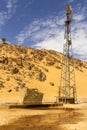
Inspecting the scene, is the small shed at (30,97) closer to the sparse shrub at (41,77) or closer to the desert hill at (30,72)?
the desert hill at (30,72)

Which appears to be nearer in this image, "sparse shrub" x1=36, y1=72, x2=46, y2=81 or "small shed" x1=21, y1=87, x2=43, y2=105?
"small shed" x1=21, y1=87, x2=43, y2=105

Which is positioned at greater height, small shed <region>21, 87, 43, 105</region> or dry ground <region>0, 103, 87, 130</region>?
small shed <region>21, 87, 43, 105</region>

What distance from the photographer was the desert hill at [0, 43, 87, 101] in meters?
53.7

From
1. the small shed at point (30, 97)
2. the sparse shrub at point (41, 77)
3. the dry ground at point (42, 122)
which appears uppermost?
the sparse shrub at point (41, 77)

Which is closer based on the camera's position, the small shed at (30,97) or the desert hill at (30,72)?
the small shed at (30,97)

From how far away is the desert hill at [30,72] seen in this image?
2113 inches

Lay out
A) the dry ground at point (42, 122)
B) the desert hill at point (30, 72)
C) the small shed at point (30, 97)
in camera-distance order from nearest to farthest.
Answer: the dry ground at point (42, 122)
the small shed at point (30, 97)
the desert hill at point (30, 72)

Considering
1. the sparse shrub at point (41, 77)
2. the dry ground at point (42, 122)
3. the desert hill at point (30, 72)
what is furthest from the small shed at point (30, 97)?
the sparse shrub at point (41, 77)

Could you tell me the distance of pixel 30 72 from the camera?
212ft

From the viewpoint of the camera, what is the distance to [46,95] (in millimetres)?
53250

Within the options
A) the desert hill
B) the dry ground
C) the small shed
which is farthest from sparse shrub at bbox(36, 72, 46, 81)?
the dry ground

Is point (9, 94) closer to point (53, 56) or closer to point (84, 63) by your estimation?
point (53, 56)

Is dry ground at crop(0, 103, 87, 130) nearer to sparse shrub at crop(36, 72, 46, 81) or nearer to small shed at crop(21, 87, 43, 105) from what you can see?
small shed at crop(21, 87, 43, 105)

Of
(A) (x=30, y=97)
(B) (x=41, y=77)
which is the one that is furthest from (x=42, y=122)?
(B) (x=41, y=77)
